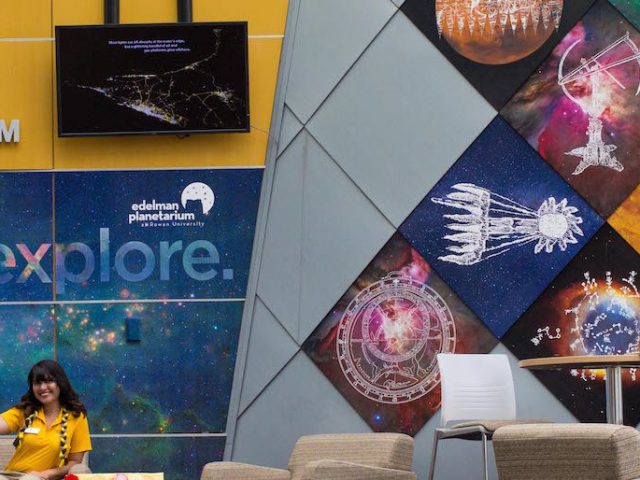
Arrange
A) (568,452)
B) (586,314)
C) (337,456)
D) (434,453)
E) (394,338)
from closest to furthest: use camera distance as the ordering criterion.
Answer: (568,452) → (337,456) → (434,453) → (586,314) → (394,338)

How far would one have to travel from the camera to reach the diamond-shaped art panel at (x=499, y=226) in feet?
25.6

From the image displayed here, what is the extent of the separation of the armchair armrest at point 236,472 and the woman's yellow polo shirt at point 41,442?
2.05ft

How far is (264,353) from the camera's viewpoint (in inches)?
308

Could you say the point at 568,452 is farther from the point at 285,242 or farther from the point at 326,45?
the point at 326,45

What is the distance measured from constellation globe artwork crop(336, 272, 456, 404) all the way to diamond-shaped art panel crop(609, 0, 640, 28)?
2213mm

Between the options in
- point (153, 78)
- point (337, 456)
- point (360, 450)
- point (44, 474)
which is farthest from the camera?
point (153, 78)

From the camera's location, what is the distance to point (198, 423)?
25.4ft

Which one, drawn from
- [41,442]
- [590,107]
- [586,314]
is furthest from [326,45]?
[41,442]

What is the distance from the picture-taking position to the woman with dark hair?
19.1 ft

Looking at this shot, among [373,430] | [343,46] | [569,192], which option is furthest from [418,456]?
[343,46]

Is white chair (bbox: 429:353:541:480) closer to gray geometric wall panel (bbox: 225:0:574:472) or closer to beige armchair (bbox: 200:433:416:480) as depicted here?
gray geometric wall panel (bbox: 225:0:574:472)

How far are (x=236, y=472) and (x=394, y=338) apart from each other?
2031mm

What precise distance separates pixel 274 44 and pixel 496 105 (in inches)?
59.9

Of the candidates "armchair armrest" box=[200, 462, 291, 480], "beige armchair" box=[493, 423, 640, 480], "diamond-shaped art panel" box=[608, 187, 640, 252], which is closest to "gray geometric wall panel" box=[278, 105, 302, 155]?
"diamond-shaped art panel" box=[608, 187, 640, 252]
